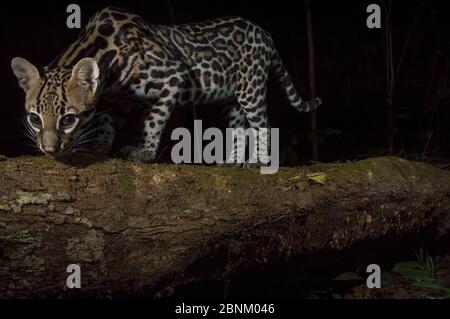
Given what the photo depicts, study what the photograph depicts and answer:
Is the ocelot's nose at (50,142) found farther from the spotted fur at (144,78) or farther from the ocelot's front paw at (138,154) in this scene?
the ocelot's front paw at (138,154)

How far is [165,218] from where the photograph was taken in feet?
11.5

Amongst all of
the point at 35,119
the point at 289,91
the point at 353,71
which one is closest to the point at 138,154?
the point at 35,119

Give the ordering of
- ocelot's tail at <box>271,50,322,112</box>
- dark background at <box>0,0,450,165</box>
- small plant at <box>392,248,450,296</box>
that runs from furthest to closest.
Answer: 1. dark background at <box>0,0,450,165</box>
2. ocelot's tail at <box>271,50,322,112</box>
3. small plant at <box>392,248,450,296</box>

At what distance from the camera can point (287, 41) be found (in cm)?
660

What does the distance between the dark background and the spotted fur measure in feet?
3.00

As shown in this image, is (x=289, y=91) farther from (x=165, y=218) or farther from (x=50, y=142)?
(x=50, y=142)

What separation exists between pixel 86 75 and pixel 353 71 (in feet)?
12.5

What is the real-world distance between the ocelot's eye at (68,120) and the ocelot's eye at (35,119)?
0.42 feet

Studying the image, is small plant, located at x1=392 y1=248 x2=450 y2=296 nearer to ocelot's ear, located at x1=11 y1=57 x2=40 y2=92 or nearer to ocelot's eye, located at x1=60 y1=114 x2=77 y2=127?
ocelot's eye, located at x1=60 y1=114 x2=77 y2=127

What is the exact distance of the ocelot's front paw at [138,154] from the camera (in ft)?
14.4

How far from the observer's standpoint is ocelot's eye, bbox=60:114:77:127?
12.4 ft

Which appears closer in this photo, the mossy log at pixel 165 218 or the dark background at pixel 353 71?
the mossy log at pixel 165 218

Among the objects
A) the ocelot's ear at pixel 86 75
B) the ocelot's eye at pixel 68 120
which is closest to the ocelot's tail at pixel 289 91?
the ocelot's ear at pixel 86 75

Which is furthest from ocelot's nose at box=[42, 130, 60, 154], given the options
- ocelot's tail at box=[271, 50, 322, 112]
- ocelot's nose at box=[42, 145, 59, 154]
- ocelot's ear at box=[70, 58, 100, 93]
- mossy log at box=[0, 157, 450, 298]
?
ocelot's tail at box=[271, 50, 322, 112]
